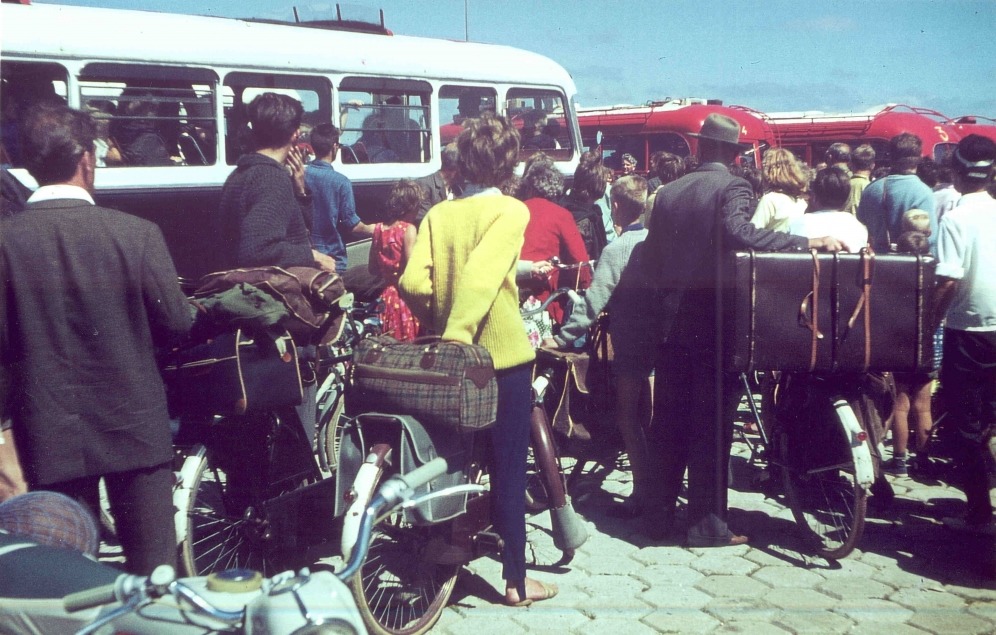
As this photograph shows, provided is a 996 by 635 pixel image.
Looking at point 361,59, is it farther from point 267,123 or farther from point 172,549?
point 172,549

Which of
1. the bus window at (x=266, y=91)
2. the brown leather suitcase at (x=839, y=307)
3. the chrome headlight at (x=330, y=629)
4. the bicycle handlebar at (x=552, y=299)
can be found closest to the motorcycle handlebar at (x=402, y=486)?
the chrome headlight at (x=330, y=629)

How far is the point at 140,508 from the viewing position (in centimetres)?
297

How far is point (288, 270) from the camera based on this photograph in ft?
12.2

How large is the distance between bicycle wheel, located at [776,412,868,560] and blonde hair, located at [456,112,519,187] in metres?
2.02

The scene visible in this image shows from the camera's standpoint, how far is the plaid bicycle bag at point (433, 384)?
3.31 m

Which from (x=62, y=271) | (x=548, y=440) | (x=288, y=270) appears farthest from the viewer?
(x=548, y=440)

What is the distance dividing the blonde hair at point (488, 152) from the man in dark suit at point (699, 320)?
115 cm

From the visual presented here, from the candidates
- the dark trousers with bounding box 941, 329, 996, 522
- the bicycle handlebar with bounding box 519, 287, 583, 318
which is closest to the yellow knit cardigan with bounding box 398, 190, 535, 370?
the bicycle handlebar with bounding box 519, 287, 583, 318

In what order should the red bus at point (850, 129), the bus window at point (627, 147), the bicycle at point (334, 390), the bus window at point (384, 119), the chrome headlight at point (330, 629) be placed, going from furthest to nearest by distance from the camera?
the red bus at point (850, 129)
the bus window at point (627, 147)
the bus window at point (384, 119)
the bicycle at point (334, 390)
the chrome headlight at point (330, 629)

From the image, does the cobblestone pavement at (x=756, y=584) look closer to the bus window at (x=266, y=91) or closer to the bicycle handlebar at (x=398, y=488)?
the bicycle handlebar at (x=398, y=488)

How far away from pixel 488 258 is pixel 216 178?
471 cm

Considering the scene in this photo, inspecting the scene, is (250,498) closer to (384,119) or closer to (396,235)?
(396,235)

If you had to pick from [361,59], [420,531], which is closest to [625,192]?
[420,531]

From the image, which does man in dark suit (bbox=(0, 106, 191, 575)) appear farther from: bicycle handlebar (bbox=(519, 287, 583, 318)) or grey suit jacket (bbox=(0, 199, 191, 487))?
bicycle handlebar (bbox=(519, 287, 583, 318))
